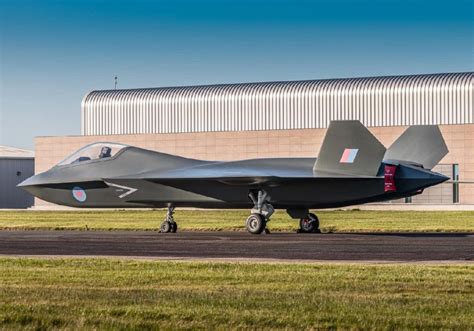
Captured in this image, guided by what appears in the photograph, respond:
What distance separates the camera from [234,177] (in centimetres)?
3053

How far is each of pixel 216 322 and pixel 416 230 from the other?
24153mm

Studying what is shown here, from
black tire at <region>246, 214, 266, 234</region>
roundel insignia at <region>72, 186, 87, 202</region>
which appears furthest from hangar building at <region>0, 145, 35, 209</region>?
black tire at <region>246, 214, 266, 234</region>

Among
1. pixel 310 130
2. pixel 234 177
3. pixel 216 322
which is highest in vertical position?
pixel 310 130

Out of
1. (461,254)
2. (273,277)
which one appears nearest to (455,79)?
(461,254)

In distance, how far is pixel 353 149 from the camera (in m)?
28.7

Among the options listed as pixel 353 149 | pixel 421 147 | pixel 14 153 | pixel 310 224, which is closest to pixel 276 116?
pixel 14 153

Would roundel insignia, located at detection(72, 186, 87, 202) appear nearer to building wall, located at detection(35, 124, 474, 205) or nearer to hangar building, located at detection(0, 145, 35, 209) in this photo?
building wall, located at detection(35, 124, 474, 205)

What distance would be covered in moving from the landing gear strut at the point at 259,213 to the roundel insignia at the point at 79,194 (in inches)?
230

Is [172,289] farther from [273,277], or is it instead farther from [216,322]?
[216,322]

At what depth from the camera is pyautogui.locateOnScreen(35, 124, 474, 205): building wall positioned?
211 ft

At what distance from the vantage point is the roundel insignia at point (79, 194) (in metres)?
33.3

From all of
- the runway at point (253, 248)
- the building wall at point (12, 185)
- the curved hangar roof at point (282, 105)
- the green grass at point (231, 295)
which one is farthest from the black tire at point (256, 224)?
the building wall at point (12, 185)

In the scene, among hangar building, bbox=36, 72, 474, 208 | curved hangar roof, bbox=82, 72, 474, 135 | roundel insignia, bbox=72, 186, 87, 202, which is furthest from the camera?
curved hangar roof, bbox=82, 72, 474, 135

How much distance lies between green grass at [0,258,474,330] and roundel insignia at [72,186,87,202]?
15.1 metres
